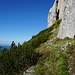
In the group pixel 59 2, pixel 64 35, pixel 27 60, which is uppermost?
pixel 59 2

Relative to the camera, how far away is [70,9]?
38.3 meters

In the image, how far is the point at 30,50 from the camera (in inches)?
1204

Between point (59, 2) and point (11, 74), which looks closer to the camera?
point (11, 74)

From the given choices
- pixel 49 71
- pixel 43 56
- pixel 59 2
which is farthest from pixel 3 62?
pixel 59 2

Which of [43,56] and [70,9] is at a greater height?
[70,9]

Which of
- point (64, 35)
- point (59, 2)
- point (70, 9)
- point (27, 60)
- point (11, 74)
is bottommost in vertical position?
point (11, 74)

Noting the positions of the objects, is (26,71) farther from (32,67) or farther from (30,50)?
(30,50)

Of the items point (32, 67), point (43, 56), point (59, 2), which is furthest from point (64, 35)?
point (59, 2)

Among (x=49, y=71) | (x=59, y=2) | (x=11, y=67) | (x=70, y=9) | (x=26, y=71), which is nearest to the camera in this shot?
(x=49, y=71)

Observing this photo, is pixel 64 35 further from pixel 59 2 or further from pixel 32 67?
pixel 59 2

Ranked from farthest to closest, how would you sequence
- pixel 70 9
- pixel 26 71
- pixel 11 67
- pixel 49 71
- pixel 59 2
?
pixel 59 2 → pixel 70 9 → pixel 11 67 → pixel 26 71 → pixel 49 71

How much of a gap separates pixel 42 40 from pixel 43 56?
15202 millimetres

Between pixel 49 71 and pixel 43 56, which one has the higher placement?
pixel 43 56

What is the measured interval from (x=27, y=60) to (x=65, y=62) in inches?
229
